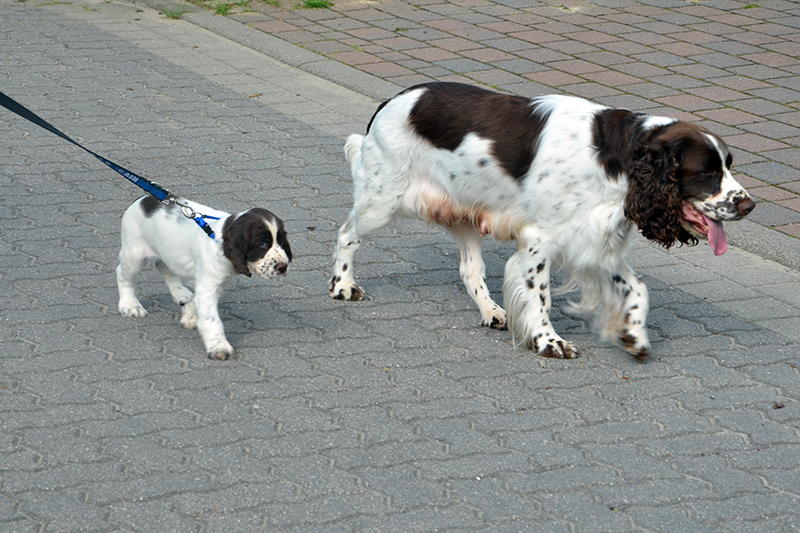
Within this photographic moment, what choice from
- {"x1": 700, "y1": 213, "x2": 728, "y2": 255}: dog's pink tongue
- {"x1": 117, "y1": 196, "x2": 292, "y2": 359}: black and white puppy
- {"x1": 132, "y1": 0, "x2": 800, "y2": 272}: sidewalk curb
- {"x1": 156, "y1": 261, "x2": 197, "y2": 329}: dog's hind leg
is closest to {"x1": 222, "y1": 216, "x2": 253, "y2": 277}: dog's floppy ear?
{"x1": 117, "y1": 196, "x2": 292, "y2": 359}: black and white puppy

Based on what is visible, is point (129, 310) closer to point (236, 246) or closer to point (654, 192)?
point (236, 246)

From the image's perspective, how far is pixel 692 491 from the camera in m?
3.59

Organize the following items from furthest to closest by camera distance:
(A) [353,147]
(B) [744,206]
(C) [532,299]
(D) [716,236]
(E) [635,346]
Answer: (A) [353,147], (C) [532,299], (E) [635,346], (D) [716,236], (B) [744,206]

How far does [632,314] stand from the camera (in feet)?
15.4

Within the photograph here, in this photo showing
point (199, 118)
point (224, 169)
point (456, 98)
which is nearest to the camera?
point (456, 98)

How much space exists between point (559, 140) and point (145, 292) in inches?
95.3

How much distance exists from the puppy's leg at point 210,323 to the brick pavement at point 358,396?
102 millimetres

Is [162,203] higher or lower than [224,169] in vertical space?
higher

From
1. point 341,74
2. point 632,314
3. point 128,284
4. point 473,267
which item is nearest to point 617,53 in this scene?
point 341,74

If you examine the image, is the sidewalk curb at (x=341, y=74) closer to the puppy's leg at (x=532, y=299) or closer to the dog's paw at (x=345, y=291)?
the puppy's leg at (x=532, y=299)

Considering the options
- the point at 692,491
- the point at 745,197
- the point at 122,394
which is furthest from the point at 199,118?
the point at 692,491

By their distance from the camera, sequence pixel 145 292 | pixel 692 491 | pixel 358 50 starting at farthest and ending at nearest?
pixel 358 50 → pixel 145 292 → pixel 692 491

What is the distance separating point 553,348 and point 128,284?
220 cm

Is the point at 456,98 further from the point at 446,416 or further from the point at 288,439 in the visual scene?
the point at 288,439
